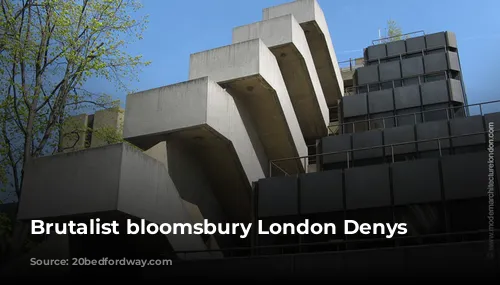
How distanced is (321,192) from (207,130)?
4.44m

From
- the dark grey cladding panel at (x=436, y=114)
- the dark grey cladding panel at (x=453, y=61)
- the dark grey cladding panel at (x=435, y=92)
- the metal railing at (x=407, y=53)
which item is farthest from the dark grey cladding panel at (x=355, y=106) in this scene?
the dark grey cladding panel at (x=453, y=61)

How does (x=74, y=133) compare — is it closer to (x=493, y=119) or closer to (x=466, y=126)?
(x=466, y=126)

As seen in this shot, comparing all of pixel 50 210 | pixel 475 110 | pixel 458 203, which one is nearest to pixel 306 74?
pixel 475 110

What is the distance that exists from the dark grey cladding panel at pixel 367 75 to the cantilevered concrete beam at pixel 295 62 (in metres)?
4.23

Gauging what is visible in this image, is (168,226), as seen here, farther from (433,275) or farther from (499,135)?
(499,135)

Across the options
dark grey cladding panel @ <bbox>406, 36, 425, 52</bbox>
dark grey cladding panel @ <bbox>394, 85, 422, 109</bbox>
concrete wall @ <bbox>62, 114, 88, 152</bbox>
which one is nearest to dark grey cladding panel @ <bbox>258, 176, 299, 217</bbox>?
concrete wall @ <bbox>62, 114, 88, 152</bbox>

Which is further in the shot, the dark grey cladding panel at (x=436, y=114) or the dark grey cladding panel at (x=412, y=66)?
the dark grey cladding panel at (x=412, y=66)

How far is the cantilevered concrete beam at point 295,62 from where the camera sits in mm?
23312

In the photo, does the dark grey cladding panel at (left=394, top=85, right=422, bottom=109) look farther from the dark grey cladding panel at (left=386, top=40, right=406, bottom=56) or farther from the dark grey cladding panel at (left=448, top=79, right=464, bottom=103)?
the dark grey cladding panel at (left=386, top=40, right=406, bottom=56)

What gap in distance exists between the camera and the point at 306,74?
24500mm

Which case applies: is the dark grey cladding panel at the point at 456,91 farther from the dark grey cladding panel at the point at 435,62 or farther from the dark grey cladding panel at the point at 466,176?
the dark grey cladding panel at the point at 466,176

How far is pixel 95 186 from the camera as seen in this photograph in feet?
47.7

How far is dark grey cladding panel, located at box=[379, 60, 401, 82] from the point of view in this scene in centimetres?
2953

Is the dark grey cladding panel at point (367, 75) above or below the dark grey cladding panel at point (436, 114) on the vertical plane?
above
